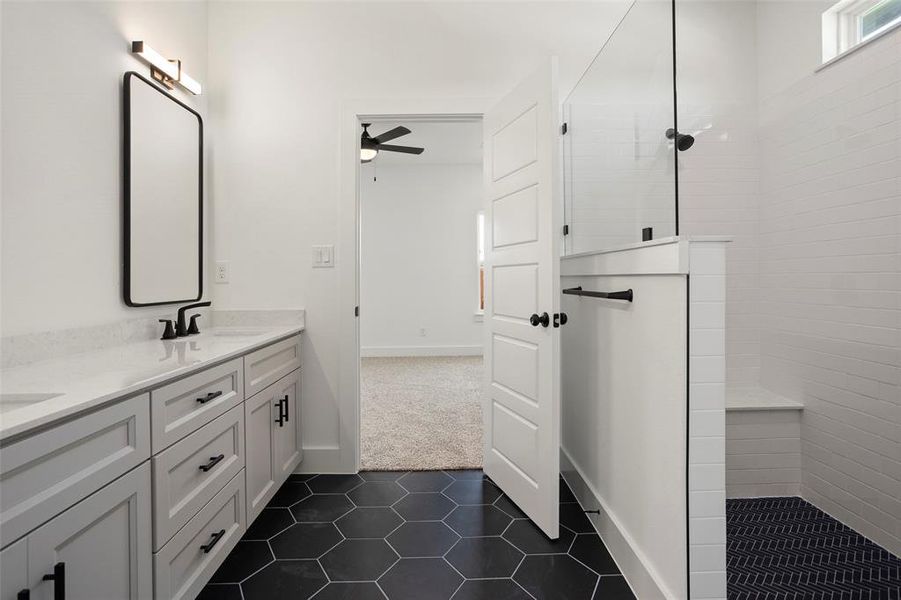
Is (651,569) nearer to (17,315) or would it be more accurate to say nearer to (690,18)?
(17,315)

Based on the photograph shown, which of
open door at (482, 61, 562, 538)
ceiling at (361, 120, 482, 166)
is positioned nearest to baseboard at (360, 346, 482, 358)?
ceiling at (361, 120, 482, 166)

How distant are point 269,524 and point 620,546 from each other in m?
1.47

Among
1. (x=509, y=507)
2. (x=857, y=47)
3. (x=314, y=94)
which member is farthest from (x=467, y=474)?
(x=857, y=47)

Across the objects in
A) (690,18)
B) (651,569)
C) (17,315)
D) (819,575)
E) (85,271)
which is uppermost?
(690,18)

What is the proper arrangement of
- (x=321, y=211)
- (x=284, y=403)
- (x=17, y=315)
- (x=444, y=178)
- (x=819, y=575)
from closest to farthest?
1. (x=17, y=315)
2. (x=819, y=575)
3. (x=284, y=403)
4. (x=321, y=211)
5. (x=444, y=178)

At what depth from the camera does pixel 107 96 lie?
1708 millimetres

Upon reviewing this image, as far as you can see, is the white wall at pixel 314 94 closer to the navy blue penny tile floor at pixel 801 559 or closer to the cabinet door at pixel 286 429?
the cabinet door at pixel 286 429

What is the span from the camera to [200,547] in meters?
1.38

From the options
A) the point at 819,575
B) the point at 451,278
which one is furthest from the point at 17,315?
the point at 451,278

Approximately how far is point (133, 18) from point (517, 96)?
172 cm

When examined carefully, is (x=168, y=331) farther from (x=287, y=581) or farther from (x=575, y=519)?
(x=575, y=519)

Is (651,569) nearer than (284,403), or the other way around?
(651,569)

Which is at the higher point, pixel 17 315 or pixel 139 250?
pixel 139 250

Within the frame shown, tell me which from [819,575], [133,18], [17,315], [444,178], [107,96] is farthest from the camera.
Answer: [444,178]
